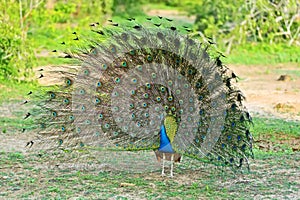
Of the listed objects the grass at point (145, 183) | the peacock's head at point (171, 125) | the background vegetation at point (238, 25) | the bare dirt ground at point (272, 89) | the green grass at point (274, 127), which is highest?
the background vegetation at point (238, 25)

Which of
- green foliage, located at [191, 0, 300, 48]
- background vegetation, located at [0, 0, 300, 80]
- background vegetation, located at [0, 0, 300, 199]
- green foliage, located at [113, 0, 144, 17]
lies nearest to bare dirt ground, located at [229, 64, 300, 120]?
background vegetation, located at [0, 0, 300, 199]

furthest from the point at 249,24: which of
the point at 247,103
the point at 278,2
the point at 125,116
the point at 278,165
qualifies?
the point at 125,116

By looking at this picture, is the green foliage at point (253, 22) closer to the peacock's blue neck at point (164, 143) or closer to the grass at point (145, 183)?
the grass at point (145, 183)

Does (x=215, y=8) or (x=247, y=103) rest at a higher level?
(x=215, y=8)

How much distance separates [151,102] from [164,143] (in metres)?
0.40

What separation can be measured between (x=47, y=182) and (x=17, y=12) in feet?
22.9

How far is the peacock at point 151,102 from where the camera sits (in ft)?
21.0

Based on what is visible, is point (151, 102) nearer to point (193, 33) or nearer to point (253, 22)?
point (193, 33)

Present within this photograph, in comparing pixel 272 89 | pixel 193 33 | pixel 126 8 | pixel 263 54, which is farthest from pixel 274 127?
pixel 126 8

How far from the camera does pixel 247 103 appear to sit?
38.0 feet

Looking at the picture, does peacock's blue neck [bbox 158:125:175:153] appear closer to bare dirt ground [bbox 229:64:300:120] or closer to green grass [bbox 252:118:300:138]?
green grass [bbox 252:118:300:138]

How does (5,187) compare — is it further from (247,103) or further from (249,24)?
(249,24)

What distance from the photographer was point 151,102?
643 cm

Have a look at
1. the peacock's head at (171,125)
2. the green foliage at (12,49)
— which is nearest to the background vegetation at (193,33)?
the green foliage at (12,49)
